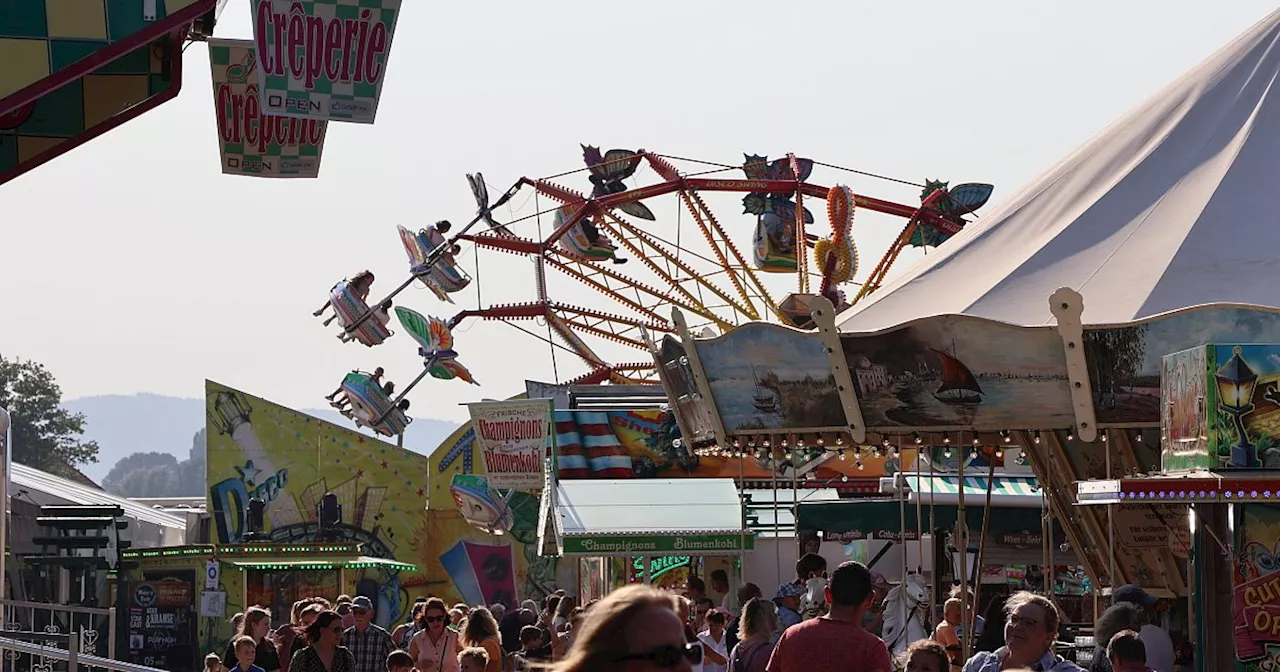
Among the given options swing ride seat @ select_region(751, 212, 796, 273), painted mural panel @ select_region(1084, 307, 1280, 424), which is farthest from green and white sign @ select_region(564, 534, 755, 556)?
swing ride seat @ select_region(751, 212, 796, 273)

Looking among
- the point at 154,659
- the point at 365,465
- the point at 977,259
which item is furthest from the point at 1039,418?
the point at 365,465

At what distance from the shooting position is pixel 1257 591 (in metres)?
10.6

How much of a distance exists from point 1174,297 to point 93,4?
8695 millimetres

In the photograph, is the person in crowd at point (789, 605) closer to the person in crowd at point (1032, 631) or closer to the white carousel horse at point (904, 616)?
the white carousel horse at point (904, 616)

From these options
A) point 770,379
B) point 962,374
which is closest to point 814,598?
point 770,379

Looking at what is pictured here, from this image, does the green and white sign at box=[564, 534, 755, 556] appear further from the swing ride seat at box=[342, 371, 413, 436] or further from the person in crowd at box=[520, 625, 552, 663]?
the swing ride seat at box=[342, 371, 413, 436]

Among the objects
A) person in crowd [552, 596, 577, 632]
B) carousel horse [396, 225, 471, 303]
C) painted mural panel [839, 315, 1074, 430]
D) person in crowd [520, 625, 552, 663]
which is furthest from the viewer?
carousel horse [396, 225, 471, 303]

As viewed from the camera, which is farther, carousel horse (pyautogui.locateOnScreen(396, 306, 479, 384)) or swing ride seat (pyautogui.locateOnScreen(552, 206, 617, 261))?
carousel horse (pyautogui.locateOnScreen(396, 306, 479, 384))

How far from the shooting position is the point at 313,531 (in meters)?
42.4

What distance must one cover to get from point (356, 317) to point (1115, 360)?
2904 centimetres

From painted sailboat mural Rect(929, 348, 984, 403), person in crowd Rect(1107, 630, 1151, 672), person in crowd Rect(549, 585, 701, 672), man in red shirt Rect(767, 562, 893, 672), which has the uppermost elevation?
painted sailboat mural Rect(929, 348, 984, 403)

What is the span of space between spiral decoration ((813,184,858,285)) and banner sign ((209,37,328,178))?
13623mm

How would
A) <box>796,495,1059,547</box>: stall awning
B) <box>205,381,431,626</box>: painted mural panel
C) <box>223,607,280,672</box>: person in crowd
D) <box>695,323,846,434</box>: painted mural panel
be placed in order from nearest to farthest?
1. <box>223,607,280,672</box>: person in crowd
2. <box>695,323,846,434</box>: painted mural panel
3. <box>796,495,1059,547</box>: stall awning
4. <box>205,381,431,626</box>: painted mural panel

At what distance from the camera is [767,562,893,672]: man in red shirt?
7023mm
